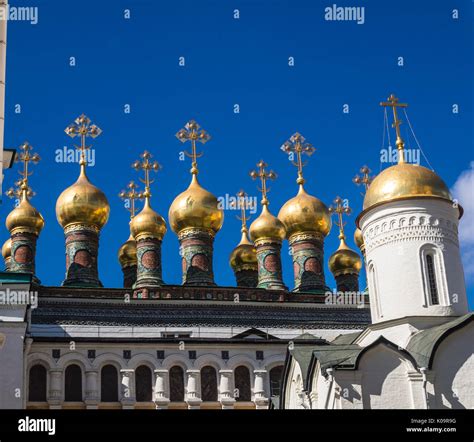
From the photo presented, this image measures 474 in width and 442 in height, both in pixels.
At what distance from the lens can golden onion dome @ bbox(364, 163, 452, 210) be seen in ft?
64.4

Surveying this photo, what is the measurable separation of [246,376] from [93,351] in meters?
4.13

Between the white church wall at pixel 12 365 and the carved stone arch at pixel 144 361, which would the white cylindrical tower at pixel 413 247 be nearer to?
the carved stone arch at pixel 144 361

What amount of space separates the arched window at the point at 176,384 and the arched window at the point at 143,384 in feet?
1.83

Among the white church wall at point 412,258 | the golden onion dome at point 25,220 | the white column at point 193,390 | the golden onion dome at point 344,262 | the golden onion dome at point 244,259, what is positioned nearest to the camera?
the white church wall at point 412,258

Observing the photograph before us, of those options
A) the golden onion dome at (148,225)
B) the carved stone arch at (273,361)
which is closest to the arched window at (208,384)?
the carved stone arch at (273,361)

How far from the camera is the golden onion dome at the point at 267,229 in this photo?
103 ft

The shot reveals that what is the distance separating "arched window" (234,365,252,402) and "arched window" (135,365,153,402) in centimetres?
230

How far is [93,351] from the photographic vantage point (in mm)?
23703

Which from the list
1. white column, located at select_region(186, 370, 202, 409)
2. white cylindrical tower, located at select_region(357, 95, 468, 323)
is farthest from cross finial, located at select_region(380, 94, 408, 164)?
white column, located at select_region(186, 370, 202, 409)

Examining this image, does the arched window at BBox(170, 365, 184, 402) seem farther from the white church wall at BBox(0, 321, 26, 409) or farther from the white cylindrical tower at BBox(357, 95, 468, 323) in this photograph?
the white cylindrical tower at BBox(357, 95, 468, 323)

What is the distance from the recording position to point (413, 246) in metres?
19.5

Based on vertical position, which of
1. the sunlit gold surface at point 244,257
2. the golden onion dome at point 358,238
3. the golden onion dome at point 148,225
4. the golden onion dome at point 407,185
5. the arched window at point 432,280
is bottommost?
the arched window at point 432,280
